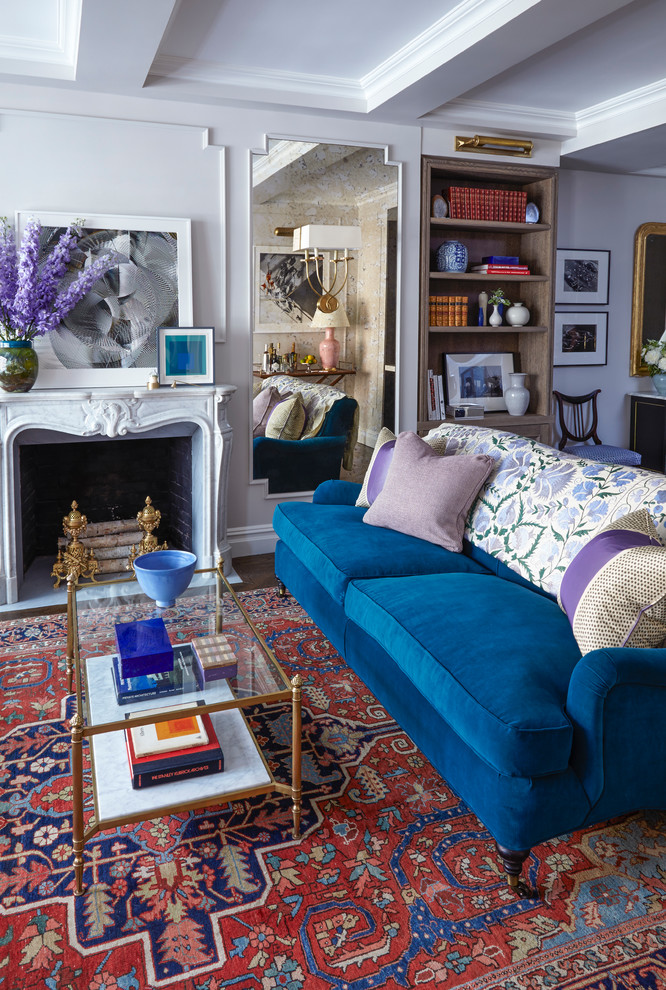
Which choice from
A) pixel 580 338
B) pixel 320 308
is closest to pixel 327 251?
pixel 320 308

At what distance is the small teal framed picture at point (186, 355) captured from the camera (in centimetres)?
407

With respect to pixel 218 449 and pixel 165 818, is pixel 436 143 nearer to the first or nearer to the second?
pixel 218 449

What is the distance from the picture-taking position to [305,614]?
3.63 metres

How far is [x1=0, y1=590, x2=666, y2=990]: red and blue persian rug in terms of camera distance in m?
1.65

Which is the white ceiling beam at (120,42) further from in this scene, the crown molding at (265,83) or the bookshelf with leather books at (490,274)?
the bookshelf with leather books at (490,274)

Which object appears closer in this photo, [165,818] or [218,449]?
[165,818]

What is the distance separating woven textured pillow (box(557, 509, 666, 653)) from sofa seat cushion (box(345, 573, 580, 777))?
0.15 metres

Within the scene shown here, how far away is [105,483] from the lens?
173 inches

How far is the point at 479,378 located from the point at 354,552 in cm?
266

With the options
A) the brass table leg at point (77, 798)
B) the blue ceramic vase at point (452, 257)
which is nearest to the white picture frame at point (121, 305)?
the blue ceramic vase at point (452, 257)

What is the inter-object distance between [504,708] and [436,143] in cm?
390

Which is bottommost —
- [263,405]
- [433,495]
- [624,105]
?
[433,495]

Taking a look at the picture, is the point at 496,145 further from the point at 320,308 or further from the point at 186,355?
the point at 186,355

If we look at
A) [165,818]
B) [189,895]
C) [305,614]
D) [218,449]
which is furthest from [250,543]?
[189,895]
